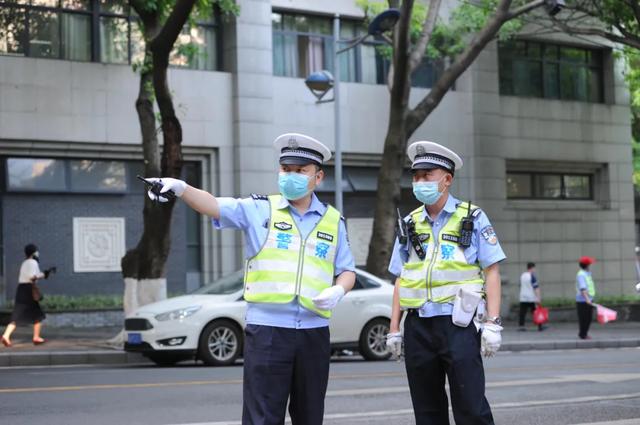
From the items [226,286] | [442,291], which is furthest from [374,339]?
[442,291]

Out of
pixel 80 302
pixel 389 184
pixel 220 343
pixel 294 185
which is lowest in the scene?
pixel 220 343

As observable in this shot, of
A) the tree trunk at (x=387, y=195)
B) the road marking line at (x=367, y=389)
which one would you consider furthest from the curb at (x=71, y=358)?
the tree trunk at (x=387, y=195)

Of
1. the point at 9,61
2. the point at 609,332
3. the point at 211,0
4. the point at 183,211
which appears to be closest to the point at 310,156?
the point at 211,0

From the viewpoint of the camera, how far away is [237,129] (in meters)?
24.9

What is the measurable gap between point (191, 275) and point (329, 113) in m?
4.93

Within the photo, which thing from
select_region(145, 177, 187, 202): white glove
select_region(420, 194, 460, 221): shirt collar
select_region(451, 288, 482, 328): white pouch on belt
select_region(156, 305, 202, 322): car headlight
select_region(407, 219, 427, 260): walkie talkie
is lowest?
select_region(156, 305, 202, 322): car headlight

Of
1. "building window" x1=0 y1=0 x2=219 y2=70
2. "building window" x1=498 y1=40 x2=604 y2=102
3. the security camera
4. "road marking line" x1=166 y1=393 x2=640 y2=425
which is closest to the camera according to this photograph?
"road marking line" x1=166 y1=393 x2=640 y2=425

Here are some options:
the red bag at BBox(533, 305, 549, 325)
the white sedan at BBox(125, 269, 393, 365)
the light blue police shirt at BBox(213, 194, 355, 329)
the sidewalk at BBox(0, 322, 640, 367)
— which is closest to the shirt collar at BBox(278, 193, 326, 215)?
the light blue police shirt at BBox(213, 194, 355, 329)

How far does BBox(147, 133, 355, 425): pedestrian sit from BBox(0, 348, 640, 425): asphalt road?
11.4 ft

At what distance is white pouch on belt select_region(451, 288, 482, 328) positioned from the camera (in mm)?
6359

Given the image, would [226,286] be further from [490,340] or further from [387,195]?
[490,340]

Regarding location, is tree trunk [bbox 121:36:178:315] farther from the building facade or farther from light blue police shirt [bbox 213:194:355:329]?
light blue police shirt [bbox 213:194:355:329]

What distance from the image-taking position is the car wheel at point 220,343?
51.6 feet

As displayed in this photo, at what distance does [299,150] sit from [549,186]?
26015 mm
